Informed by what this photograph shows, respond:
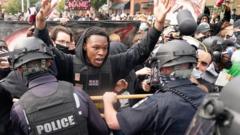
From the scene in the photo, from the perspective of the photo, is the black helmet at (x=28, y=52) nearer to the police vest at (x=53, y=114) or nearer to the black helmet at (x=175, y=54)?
the police vest at (x=53, y=114)

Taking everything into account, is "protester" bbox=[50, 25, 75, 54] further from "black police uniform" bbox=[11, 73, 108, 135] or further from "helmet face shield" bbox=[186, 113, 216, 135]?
"helmet face shield" bbox=[186, 113, 216, 135]

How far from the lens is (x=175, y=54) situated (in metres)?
2.90

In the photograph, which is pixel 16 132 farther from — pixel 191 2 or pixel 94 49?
pixel 191 2

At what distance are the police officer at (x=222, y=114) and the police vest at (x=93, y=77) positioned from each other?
2317mm

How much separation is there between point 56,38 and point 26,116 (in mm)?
2366

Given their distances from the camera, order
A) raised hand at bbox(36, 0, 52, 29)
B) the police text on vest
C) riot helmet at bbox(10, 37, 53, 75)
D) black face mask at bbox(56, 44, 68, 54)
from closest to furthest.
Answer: the police text on vest, riot helmet at bbox(10, 37, 53, 75), raised hand at bbox(36, 0, 52, 29), black face mask at bbox(56, 44, 68, 54)

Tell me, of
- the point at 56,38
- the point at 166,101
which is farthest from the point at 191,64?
the point at 56,38

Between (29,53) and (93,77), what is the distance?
1.15 metres

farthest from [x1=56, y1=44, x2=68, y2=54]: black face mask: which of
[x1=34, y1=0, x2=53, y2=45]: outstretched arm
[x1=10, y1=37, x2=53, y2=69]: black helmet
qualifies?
[x1=10, y1=37, x2=53, y2=69]: black helmet

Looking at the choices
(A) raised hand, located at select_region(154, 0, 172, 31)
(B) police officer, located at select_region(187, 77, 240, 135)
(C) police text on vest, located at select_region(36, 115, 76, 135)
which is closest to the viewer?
(B) police officer, located at select_region(187, 77, 240, 135)

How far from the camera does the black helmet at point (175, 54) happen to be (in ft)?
9.49

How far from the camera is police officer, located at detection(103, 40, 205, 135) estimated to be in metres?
2.74

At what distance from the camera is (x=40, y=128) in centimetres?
270

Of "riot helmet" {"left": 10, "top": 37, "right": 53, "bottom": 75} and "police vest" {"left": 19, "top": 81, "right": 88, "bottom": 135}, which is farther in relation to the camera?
"riot helmet" {"left": 10, "top": 37, "right": 53, "bottom": 75}
